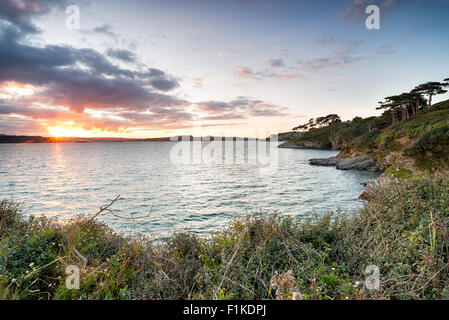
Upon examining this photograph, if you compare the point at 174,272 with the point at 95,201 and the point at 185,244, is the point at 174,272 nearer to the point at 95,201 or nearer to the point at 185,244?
the point at 185,244

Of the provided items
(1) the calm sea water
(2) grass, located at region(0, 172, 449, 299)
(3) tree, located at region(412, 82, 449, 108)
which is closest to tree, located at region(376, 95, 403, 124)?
(3) tree, located at region(412, 82, 449, 108)

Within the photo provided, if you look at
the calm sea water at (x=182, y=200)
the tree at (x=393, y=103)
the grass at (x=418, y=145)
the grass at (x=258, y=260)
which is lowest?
the calm sea water at (x=182, y=200)

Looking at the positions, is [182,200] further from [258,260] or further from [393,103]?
[393,103]

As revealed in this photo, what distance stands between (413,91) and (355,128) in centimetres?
3895

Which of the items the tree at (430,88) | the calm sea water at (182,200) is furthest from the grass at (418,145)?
the tree at (430,88)

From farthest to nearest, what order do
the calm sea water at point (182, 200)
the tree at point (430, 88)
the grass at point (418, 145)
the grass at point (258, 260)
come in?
the tree at point (430, 88) < the grass at point (418, 145) < the calm sea water at point (182, 200) < the grass at point (258, 260)

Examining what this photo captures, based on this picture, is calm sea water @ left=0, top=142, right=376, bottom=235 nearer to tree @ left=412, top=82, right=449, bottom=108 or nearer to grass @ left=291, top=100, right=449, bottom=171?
grass @ left=291, top=100, right=449, bottom=171

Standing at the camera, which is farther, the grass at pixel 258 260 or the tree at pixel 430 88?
the tree at pixel 430 88

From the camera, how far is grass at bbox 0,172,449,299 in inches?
160

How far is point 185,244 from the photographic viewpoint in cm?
655

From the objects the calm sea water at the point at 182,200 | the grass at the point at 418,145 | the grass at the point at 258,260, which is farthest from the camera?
the grass at the point at 418,145

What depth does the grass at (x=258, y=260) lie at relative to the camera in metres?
4.06

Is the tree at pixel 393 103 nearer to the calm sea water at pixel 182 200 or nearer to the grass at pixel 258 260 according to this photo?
the calm sea water at pixel 182 200
